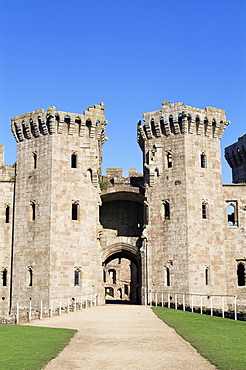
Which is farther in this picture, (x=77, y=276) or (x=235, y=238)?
(x=235, y=238)

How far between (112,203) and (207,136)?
1156 cm

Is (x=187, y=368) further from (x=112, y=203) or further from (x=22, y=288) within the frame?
(x=112, y=203)

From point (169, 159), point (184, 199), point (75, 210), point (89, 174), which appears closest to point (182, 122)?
point (169, 159)

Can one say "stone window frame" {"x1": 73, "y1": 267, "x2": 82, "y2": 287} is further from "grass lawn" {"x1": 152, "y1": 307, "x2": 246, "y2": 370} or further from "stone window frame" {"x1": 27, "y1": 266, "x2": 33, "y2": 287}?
"grass lawn" {"x1": 152, "y1": 307, "x2": 246, "y2": 370}

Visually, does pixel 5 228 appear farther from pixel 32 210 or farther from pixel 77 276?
pixel 77 276

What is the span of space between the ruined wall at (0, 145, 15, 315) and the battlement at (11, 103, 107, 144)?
11.5 feet

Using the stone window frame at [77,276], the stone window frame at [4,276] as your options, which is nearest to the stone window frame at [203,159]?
the stone window frame at [77,276]

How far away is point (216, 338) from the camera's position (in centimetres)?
1972

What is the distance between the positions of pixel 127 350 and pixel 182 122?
31715 mm

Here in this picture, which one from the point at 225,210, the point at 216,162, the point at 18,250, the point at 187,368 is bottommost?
the point at 187,368

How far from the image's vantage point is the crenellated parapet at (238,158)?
5562cm

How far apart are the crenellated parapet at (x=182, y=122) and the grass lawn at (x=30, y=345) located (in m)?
26.7

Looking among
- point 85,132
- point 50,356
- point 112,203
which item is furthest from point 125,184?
point 50,356

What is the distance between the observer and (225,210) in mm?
47125
